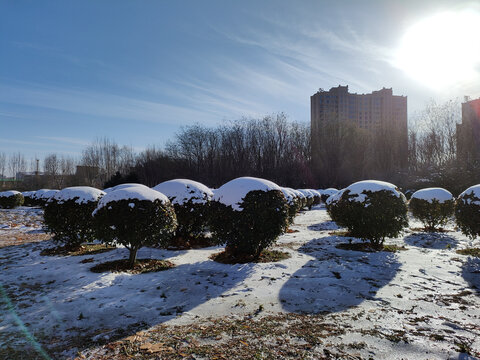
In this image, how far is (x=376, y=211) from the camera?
7.95 meters

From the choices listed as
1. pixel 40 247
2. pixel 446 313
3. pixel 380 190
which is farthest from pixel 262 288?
pixel 40 247

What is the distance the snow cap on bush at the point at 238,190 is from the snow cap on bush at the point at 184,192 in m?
2.28

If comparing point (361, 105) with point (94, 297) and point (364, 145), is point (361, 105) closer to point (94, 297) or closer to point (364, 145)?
point (364, 145)

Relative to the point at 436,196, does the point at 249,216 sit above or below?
below

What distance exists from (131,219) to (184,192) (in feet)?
10.8

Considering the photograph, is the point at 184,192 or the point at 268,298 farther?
the point at 184,192

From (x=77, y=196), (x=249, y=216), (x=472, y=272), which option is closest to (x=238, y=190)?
(x=249, y=216)

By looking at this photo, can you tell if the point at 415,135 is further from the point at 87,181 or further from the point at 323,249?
the point at 87,181

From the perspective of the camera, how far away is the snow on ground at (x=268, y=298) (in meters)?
3.43

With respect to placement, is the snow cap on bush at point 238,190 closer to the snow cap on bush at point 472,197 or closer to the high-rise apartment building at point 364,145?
the snow cap on bush at point 472,197

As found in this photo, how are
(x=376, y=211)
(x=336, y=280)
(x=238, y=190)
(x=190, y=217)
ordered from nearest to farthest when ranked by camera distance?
(x=336, y=280), (x=238, y=190), (x=376, y=211), (x=190, y=217)

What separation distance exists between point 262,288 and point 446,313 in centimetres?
284

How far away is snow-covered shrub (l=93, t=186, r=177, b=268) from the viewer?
6.06 m

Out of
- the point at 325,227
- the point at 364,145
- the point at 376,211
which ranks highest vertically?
the point at 364,145
